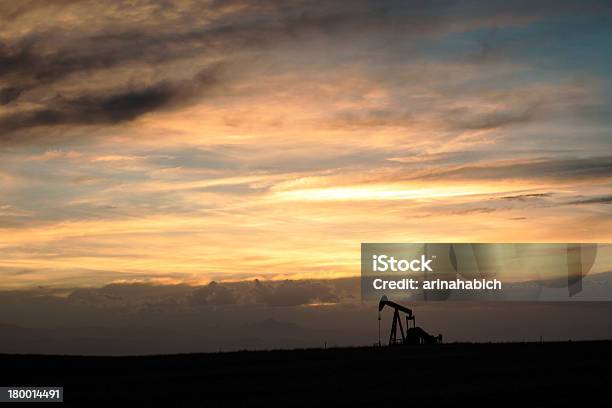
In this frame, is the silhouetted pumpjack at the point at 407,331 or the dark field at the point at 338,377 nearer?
the dark field at the point at 338,377

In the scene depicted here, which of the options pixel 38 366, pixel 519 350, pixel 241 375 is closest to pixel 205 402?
pixel 241 375

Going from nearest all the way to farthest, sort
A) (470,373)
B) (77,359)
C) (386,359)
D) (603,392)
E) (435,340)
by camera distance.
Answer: (603,392), (470,373), (386,359), (77,359), (435,340)

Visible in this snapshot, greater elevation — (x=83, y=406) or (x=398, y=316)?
(x=398, y=316)

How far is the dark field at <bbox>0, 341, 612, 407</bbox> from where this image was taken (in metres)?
38.3

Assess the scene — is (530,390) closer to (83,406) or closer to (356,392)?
(356,392)

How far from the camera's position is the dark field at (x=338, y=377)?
3834cm

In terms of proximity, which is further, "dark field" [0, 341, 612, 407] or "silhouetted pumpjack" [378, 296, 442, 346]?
"silhouetted pumpjack" [378, 296, 442, 346]

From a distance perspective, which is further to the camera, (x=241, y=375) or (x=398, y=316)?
(x=398, y=316)

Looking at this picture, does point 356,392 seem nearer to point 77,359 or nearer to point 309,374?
point 309,374

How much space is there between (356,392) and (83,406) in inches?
537

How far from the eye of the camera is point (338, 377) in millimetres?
48281

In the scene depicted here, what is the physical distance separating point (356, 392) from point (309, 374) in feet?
35.0

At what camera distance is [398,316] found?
99375 mm

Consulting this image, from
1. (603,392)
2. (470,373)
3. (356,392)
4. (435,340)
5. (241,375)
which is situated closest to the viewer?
(603,392)
